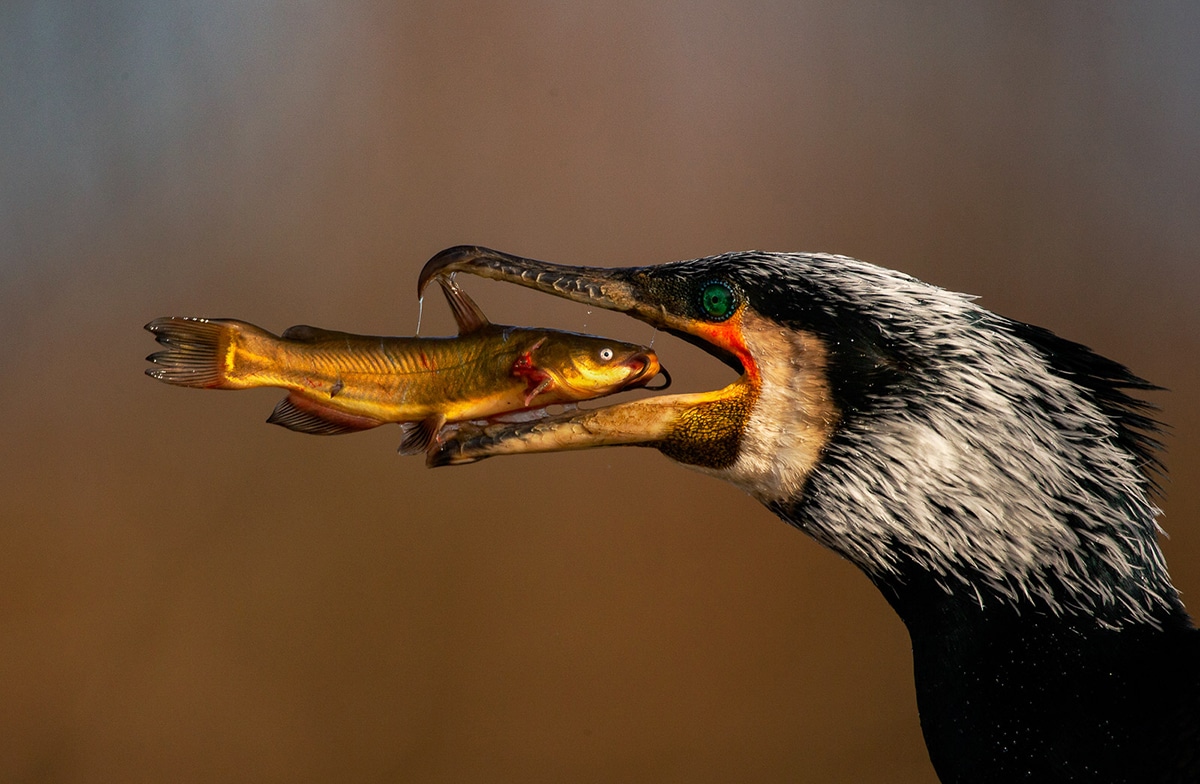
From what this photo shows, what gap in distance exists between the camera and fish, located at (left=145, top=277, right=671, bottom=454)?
1211 mm

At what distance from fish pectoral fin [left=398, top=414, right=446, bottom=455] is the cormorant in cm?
13

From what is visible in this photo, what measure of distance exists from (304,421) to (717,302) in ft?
1.63

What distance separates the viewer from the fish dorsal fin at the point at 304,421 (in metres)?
1.26

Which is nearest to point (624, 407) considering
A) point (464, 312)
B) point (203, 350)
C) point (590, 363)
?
point (590, 363)

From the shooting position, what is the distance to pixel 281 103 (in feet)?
8.14

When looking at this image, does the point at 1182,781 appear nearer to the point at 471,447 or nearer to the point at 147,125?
the point at 471,447

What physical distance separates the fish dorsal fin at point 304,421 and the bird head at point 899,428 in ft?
0.48

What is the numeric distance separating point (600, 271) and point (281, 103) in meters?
1.55

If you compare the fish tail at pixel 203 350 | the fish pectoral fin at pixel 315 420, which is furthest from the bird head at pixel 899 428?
the fish tail at pixel 203 350

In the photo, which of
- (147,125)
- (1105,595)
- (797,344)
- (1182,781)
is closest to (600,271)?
(797,344)

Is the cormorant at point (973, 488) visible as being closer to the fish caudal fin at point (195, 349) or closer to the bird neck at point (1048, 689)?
the bird neck at point (1048, 689)

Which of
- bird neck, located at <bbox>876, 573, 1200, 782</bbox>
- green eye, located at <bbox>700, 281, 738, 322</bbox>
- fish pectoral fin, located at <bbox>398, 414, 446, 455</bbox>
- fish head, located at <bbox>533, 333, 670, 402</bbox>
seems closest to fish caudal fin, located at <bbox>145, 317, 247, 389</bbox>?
fish pectoral fin, located at <bbox>398, 414, 446, 455</bbox>

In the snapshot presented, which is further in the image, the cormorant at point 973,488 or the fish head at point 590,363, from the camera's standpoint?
the fish head at point 590,363

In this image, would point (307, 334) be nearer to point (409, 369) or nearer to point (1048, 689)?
point (409, 369)
